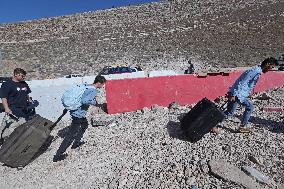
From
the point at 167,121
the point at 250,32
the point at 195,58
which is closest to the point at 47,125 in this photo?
the point at 167,121

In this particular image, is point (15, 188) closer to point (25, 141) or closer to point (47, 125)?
point (25, 141)

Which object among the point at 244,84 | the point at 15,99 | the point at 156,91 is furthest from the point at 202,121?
the point at 15,99

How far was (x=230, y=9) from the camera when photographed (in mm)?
61844

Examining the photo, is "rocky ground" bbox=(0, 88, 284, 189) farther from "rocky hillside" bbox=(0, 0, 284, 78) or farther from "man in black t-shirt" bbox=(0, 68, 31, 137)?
"rocky hillside" bbox=(0, 0, 284, 78)

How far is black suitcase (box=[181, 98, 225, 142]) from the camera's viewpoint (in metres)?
6.95

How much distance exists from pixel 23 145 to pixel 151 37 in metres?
45.1

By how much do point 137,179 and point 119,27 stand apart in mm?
53661

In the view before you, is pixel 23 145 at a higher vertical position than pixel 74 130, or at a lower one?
lower

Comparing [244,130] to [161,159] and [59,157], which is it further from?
[59,157]

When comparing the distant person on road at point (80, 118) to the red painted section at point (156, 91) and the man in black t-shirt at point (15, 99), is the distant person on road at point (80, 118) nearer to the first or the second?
the man in black t-shirt at point (15, 99)

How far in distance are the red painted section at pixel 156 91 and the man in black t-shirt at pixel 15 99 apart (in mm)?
2344

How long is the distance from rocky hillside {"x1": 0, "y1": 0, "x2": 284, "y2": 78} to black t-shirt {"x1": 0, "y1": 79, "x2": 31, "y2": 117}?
97.1ft

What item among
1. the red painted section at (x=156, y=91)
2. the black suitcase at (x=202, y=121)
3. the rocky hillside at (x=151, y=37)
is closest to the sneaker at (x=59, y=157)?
the black suitcase at (x=202, y=121)

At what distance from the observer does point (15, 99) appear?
7738 mm
